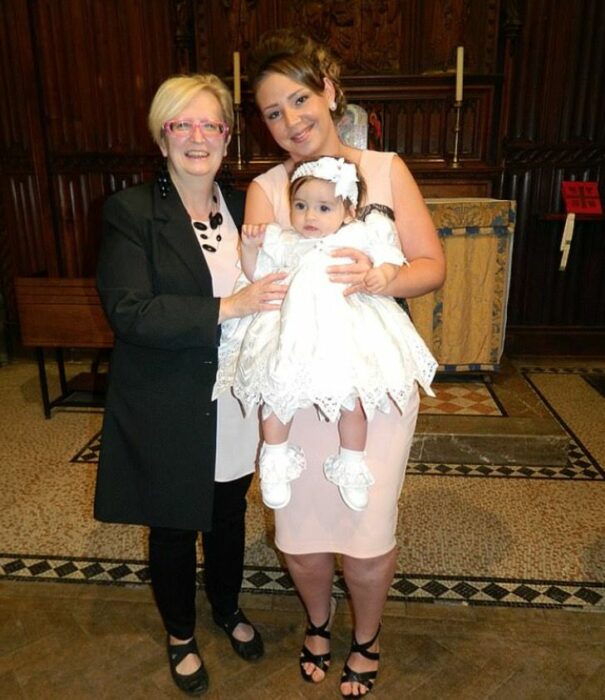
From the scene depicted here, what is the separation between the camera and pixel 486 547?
2.42m

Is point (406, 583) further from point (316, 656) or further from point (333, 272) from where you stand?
point (333, 272)

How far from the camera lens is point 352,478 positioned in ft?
4.74

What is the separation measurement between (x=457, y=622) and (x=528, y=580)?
0.38 metres

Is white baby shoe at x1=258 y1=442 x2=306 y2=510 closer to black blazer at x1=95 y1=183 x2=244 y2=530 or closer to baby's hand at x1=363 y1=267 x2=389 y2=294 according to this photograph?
black blazer at x1=95 y1=183 x2=244 y2=530

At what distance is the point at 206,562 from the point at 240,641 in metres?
0.26

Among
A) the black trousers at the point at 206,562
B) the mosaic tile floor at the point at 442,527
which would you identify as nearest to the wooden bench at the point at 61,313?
the mosaic tile floor at the point at 442,527

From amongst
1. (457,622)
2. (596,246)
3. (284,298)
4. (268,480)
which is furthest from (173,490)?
(596,246)

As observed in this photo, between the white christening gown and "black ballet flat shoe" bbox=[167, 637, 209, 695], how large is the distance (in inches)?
32.9

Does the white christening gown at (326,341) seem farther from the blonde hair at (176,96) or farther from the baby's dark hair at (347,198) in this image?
the blonde hair at (176,96)

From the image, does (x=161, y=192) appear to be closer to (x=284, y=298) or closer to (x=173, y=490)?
(x=284, y=298)

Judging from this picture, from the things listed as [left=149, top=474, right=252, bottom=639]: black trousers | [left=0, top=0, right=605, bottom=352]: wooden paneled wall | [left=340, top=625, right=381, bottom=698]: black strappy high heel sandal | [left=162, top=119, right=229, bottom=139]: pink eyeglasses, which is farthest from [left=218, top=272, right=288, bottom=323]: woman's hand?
[left=0, top=0, right=605, bottom=352]: wooden paneled wall

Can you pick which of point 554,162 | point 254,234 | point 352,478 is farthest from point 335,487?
point 554,162

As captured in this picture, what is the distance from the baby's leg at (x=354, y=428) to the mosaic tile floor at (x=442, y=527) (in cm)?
94

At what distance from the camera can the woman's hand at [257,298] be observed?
1.39 meters
